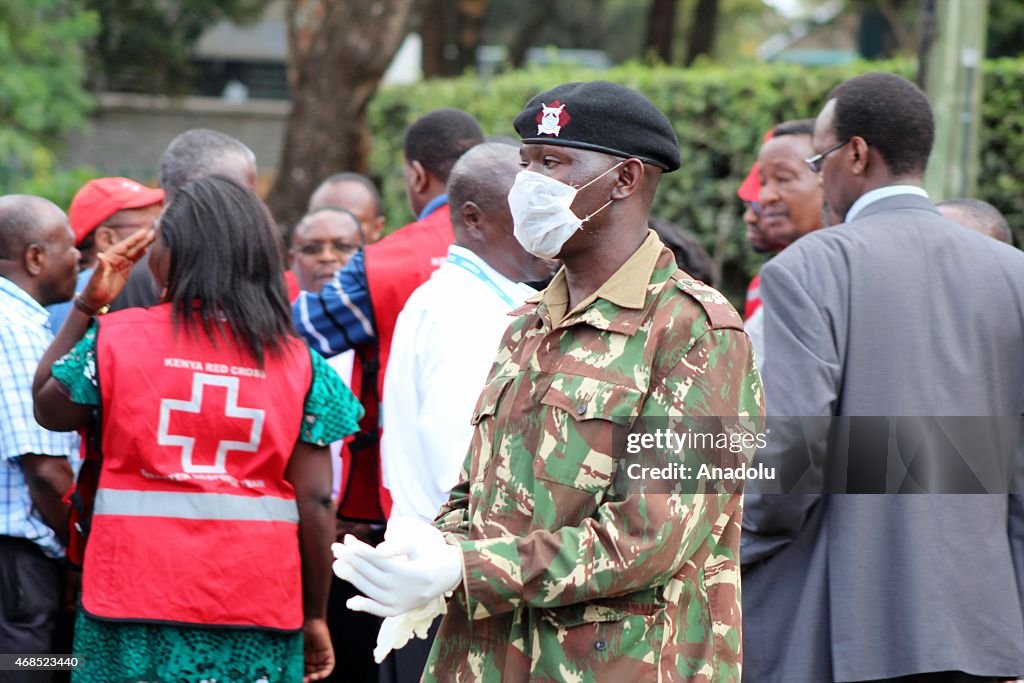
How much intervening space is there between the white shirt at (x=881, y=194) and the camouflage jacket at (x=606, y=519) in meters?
1.30

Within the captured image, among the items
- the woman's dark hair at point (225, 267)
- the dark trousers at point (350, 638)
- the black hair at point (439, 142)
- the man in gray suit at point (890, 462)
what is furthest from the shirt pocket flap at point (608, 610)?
the black hair at point (439, 142)

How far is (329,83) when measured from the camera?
1189 cm

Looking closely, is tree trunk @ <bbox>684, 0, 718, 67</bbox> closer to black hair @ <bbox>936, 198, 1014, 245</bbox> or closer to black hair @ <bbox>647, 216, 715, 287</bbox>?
black hair @ <bbox>647, 216, 715, 287</bbox>

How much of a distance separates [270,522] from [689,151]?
22.5 feet

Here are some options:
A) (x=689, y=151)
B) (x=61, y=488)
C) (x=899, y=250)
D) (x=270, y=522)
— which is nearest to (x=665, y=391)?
(x=899, y=250)

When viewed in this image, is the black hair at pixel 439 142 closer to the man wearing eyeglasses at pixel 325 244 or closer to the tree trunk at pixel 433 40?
the man wearing eyeglasses at pixel 325 244

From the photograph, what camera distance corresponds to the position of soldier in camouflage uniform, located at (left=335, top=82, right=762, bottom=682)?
239 cm

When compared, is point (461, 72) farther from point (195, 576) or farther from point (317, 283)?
point (195, 576)

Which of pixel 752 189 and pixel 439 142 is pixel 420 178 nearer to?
pixel 439 142

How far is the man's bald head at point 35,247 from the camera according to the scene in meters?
4.36

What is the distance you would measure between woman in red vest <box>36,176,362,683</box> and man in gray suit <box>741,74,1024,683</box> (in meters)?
1.42

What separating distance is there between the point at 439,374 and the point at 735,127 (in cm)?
636

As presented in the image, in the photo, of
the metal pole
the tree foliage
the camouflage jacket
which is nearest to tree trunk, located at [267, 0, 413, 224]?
the tree foliage

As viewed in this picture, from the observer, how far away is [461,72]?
2430 centimetres
